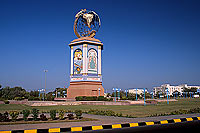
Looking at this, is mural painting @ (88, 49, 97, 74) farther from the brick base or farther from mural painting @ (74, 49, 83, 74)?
the brick base

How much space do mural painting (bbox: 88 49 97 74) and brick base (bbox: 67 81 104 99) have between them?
10.1 feet

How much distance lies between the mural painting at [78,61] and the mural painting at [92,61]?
1848 mm

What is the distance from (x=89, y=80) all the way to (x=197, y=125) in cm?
3642

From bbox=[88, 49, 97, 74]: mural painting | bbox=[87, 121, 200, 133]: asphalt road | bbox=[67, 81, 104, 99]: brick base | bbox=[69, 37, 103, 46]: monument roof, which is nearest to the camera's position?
bbox=[87, 121, 200, 133]: asphalt road

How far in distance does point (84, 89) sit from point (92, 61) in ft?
23.1

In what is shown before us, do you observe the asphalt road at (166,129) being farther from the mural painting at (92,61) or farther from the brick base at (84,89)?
the mural painting at (92,61)

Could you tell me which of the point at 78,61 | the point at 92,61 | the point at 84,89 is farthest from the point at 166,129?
Result: the point at 78,61

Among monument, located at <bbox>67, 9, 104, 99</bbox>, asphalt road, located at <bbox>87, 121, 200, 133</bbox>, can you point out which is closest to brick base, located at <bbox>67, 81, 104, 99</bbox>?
monument, located at <bbox>67, 9, 104, 99</bbox>

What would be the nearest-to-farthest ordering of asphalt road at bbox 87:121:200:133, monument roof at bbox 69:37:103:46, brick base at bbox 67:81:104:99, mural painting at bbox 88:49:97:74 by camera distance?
asphalt road at bbox 87:121:200:133
brick base at bbox 67:81:104:99
mural painting at bbox 88:49:97:74
monument roof at bbox 69:37:103:46

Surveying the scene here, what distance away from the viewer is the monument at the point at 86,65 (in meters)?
45.0

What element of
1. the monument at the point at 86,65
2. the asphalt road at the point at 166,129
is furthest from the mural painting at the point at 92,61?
the asphalt road at the point at 166,129

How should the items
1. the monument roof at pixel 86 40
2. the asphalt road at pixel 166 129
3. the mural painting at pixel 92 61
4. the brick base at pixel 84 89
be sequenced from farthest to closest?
1. the monument roof at pixel 86 40
2. the mural painting at pixel 92 61
3. the brick base at pixel 84 89
4. the asphalt road at pixel 166 129

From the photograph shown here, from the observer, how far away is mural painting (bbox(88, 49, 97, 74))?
46.8 meters

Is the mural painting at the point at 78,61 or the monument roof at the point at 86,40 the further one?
the monument roof at the point at 86,40
